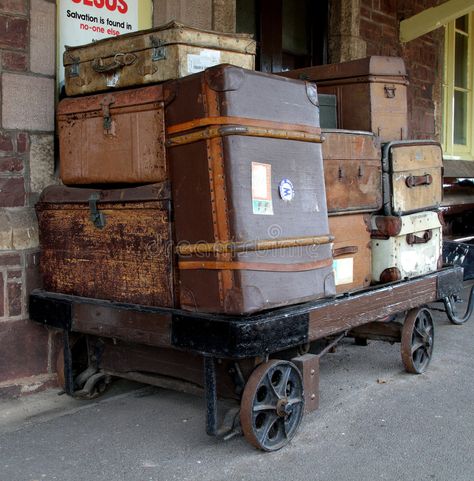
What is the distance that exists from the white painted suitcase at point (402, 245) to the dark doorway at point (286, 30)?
2650 millimetres

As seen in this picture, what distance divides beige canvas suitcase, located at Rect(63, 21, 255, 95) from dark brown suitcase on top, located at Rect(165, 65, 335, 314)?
0.20m

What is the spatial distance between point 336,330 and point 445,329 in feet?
9.45

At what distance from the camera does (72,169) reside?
3.51m

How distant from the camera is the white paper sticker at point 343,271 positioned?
3.67 m

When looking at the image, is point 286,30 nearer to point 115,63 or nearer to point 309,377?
point 115,63

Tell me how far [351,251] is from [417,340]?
1.03 metres

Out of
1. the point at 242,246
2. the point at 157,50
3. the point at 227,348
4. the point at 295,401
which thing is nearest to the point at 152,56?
the point at 157,50

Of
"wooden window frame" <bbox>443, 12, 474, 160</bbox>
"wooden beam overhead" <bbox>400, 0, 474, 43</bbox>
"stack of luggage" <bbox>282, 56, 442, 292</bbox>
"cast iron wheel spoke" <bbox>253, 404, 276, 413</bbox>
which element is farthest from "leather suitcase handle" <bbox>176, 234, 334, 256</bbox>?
"wooden window frame" <bbox>443, 12, 474, 160</bbox>

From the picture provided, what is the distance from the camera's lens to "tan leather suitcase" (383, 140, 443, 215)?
4039 mm

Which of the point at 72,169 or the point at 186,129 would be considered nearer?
the point at 186,129

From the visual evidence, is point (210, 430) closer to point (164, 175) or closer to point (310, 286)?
point (310, 286)

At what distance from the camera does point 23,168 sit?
12.5ft

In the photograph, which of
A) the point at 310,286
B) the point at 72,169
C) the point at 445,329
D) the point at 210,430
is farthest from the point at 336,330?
the point at 445,329

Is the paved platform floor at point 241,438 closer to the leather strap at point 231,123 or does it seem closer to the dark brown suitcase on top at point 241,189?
the dark brown suitcase on top at point 241,189
